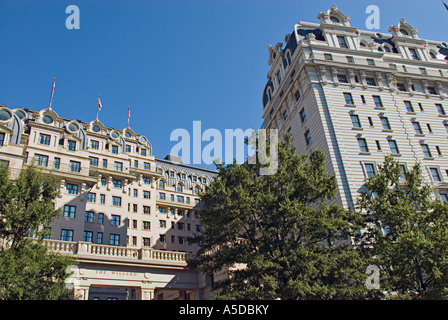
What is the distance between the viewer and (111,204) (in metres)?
50.8

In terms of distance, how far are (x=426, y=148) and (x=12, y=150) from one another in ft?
158

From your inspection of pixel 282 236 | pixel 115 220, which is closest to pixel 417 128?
pixel 282 236

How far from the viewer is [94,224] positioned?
156ft

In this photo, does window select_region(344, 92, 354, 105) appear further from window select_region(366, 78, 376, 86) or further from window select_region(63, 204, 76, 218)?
window select_region(63, 204, 76, 218)

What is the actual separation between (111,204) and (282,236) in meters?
35.4

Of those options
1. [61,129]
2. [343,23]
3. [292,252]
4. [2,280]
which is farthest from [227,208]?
[343,23]

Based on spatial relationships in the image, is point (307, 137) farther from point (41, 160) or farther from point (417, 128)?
point (41, 160)

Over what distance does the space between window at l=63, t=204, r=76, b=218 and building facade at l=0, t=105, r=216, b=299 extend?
127 mm

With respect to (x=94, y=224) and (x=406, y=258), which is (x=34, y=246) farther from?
(x=94, y=224)

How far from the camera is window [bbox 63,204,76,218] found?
139 ft

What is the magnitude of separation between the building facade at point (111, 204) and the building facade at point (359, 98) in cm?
1942

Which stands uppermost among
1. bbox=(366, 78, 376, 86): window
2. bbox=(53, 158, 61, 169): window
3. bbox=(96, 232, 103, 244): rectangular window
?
bbox=(366, 78, 376, 86): window

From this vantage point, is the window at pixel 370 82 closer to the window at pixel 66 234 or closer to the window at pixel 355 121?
the window at pixel 355 121

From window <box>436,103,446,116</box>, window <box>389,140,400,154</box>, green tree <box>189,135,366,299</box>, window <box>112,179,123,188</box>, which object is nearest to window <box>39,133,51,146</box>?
window <box>112,179,123,188</box>
